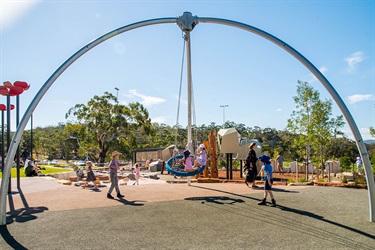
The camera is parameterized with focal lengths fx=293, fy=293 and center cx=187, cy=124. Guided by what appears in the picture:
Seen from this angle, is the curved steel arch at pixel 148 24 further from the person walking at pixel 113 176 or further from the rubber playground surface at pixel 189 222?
the person walking at pixel 113 176

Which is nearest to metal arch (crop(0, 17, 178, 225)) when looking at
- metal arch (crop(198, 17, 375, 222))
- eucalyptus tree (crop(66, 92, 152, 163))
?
metal arch (crop(198, 17, 375, 222))

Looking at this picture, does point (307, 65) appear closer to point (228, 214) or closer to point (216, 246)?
point (228, 214)

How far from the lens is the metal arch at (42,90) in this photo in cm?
723

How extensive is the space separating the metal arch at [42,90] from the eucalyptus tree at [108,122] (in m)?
34.5

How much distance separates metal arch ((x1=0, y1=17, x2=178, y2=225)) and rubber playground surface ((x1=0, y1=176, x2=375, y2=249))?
34.2 inches

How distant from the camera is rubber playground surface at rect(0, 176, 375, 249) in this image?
582 centimetres

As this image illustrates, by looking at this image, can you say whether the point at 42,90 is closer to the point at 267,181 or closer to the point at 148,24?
the point at 148,24

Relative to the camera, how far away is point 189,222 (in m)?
7.34

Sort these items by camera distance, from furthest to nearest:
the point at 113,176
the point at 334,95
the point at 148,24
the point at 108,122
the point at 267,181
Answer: the point at 108,122, the point at 113,176, the point at 267,181, the point at 148,24, the point at 334,95

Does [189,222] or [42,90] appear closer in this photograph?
[189,222]

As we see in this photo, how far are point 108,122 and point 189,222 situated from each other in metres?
36.9

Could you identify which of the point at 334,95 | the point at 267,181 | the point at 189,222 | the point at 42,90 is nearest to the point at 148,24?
the point at 42,90

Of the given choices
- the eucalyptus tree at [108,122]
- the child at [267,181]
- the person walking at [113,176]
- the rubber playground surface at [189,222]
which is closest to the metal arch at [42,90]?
the rubber playground surface at [189,222]

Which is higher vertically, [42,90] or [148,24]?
[148,24]
